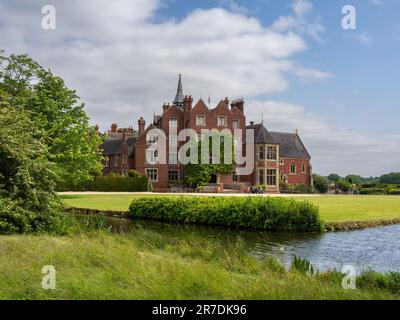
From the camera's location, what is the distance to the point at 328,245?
1638 cm

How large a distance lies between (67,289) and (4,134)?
8.97 m

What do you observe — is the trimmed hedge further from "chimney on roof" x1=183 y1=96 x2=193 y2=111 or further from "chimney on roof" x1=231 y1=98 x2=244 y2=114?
"chimney on roof" x1=231 y1=98 x2=244 y2=114

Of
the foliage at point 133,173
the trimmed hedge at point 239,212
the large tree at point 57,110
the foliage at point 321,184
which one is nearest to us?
the trimmed hedge at point 239,212

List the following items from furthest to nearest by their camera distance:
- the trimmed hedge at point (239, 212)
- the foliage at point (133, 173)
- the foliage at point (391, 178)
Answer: the foliage at point (391, 178)
the foliage at point (133, 173)
the trimmed hedge at point (239, 212)

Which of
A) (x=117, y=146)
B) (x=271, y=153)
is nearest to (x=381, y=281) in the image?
(x=271, y=153)

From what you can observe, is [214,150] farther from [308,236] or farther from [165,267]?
[165,267]

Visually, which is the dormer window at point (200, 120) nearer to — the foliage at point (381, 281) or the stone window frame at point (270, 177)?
the stone window frame at point (270, 177)

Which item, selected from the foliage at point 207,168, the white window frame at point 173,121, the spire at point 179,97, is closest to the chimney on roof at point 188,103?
the white window frame at point 173,121

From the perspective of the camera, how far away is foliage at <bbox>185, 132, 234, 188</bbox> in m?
53.1

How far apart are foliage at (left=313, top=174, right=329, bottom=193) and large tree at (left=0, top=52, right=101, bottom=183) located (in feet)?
110

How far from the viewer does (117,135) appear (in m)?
70.2

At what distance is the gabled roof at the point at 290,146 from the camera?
208 feet

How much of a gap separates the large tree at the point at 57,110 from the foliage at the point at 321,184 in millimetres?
33546
